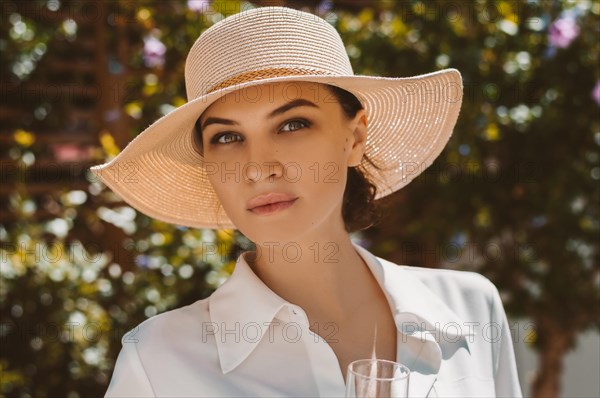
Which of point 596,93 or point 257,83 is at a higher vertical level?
point 257,83

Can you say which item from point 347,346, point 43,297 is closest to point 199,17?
point 43,297

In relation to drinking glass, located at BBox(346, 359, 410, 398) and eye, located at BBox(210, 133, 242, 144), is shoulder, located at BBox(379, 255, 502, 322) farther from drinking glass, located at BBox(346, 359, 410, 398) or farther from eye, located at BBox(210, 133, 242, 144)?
Result: drinking glass, located at BBox(346, 359, 410, 398)

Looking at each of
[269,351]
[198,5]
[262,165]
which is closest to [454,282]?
[269,351]

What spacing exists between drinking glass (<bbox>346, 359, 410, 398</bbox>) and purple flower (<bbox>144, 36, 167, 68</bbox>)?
225 centimetres

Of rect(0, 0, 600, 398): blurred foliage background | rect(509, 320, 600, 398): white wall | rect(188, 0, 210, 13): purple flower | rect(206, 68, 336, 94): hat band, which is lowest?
rect(509, 320, 600, 398): white wall

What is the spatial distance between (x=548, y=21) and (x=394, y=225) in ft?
3.60

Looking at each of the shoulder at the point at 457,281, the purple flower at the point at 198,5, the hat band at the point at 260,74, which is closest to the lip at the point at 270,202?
the hat band at the point at 260,74

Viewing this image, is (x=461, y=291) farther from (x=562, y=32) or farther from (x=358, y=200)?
(x=562, y=32)

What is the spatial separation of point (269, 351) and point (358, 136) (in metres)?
0.52

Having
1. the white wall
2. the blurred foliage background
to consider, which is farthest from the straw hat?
the white wall

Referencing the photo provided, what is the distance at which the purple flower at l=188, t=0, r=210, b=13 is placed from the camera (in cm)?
307

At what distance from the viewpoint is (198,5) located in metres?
3.07

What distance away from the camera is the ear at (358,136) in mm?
1739

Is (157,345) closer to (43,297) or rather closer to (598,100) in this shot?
(43,297)
